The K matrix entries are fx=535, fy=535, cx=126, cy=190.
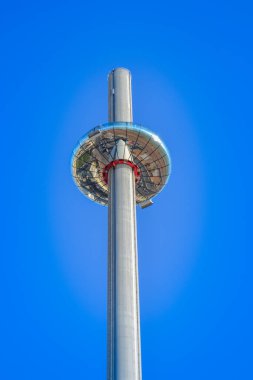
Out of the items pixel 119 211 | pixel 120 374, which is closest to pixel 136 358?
pixel 120 374

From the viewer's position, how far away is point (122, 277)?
5169cm

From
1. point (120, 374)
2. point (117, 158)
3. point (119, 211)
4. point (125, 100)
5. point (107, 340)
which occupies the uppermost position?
point (125, 100)

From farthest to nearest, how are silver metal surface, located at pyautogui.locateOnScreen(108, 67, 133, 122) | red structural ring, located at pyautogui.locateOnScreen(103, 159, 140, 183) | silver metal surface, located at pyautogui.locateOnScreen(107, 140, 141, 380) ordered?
silver metal surface, located at pyautogui.locateOnScreen(108, 67, 133, 122), red structural ring, located at pyautogui.locateOnScreen(103, 159, 140, 183), silver metal surface, located at pyautogui.locateOnScreen(107, 140, 141, 380)

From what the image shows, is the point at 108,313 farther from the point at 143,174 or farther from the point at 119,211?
the point at 143,174

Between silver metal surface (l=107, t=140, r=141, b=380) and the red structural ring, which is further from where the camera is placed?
the red structural ring

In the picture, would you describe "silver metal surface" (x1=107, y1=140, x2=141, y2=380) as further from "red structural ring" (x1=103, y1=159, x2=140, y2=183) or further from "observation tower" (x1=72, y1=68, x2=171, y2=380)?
"red structural ring" (x1=103, y1=159, x2=140, y2=183)

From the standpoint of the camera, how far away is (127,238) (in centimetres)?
5469

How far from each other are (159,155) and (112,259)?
17.5 meters

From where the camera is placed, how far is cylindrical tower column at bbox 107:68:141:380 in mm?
47125

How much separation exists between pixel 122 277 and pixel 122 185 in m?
Answer: 11.9

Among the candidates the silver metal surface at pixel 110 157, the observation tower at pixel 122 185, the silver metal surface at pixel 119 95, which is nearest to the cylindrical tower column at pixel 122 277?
the observation tower at pixel 122 185

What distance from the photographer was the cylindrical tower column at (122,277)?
155 feet

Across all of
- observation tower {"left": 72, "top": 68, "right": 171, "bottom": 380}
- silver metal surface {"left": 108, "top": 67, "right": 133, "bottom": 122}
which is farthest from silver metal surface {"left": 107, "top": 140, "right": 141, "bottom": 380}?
silver metal surface {"left": 108, "top": 67, "right": 133, "bottom": 122}

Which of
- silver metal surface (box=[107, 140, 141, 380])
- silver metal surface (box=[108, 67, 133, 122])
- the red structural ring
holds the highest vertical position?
silver metal surface (box=[108, 67, 133, 122])
